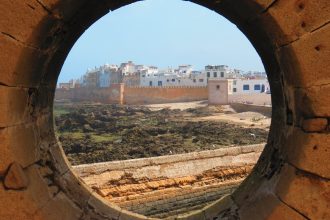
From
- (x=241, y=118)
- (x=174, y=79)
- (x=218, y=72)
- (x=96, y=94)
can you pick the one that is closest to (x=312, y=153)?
(x=241, y=118)

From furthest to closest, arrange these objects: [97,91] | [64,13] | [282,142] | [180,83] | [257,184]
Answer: [180,83] < [97,91] < [257,184] < [282,142] < [64,13]

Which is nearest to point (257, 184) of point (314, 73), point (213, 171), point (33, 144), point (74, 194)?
point (314, 73)

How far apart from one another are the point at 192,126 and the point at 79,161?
15381mm

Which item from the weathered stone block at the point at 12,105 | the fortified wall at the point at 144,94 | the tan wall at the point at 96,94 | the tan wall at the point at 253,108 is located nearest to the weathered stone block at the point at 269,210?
the weathered stone block at the point at 12,105

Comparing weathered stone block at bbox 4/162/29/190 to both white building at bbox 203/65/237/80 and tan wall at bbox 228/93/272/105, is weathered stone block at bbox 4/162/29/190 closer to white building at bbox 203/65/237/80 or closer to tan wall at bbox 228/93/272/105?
tan wall at bbox 228/93/272/105

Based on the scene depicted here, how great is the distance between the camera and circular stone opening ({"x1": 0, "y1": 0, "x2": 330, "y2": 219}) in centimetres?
→ 213

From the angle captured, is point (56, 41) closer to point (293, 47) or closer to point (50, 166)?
point (50, 166)

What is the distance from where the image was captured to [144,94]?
6347cm

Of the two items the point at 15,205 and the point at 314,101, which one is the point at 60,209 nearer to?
the point at 15,205

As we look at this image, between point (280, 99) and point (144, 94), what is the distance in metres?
60.8

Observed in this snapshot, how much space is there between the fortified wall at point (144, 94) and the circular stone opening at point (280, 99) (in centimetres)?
5485

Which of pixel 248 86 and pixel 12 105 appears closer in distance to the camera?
pixel 12 105

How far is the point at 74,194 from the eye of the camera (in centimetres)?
297

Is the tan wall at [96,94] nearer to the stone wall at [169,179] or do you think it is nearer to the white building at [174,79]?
the white building at [174,79]
